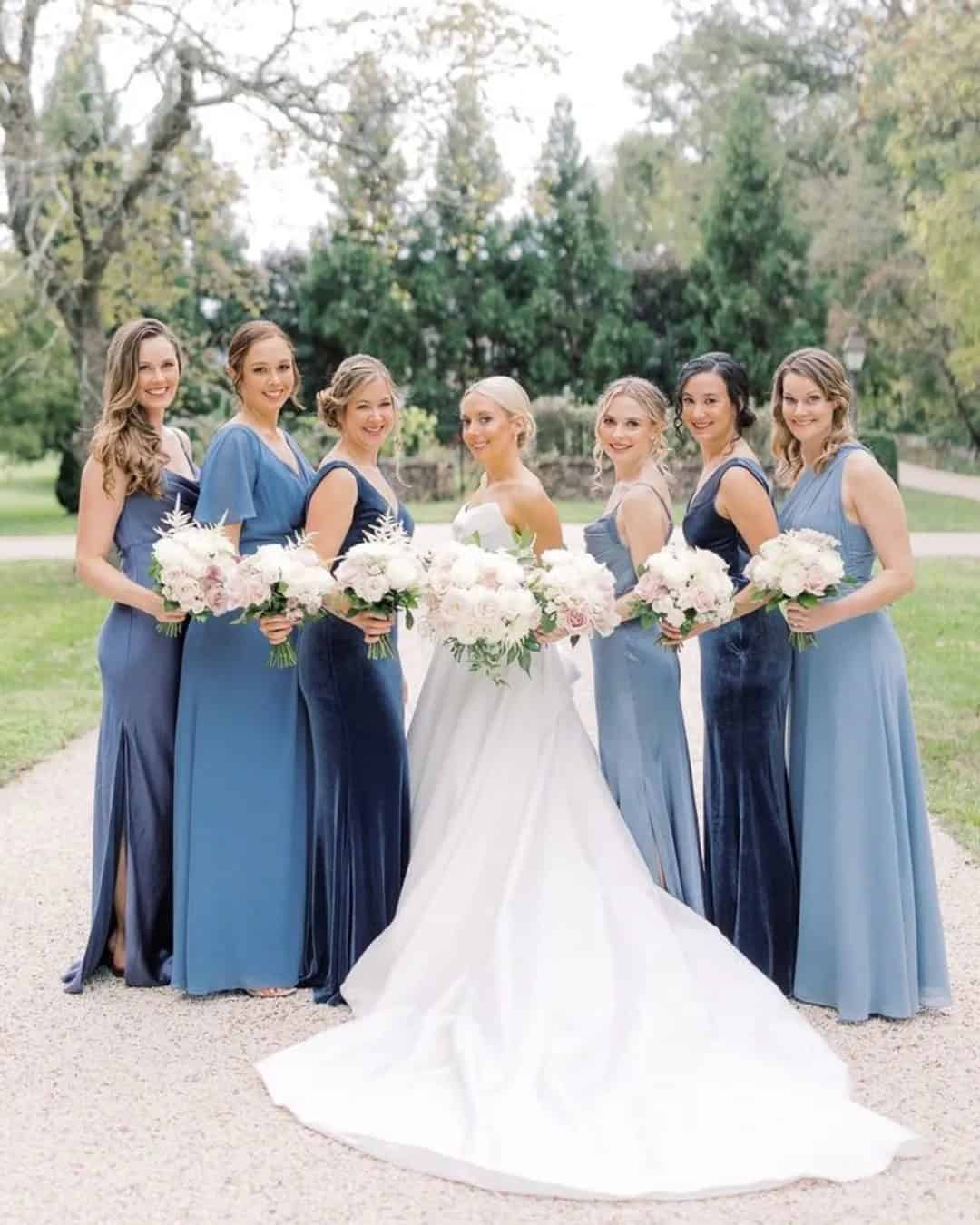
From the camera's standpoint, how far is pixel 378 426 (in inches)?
220

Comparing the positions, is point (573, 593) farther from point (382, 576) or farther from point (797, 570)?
point (797, 570)

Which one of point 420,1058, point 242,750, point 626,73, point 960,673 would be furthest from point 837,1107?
point 626,73

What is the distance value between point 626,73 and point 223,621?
51395 mm

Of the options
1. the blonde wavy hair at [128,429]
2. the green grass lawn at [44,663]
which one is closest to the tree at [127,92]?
the green grass lawn at [44,663]

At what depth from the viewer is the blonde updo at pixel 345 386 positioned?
5559mm

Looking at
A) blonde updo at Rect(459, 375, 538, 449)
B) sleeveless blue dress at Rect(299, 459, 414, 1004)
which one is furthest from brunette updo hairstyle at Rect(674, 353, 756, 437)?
sleeveless blue dress at Rect(299, 459, 414, 1004)

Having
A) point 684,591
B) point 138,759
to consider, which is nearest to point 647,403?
point 684,591

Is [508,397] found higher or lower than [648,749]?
higher

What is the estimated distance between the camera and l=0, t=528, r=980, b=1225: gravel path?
13.1 feet

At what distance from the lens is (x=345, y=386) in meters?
5.57

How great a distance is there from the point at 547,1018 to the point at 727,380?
7.88ft

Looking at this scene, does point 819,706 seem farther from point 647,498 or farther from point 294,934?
point 294,934

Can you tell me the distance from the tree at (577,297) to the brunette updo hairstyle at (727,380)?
33195mm

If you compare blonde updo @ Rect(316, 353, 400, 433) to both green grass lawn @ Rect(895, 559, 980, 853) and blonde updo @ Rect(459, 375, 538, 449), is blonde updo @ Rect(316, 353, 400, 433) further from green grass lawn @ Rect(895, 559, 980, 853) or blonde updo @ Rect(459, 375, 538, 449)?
green grass lawn @ Rect(895, 559, 980, 853)
